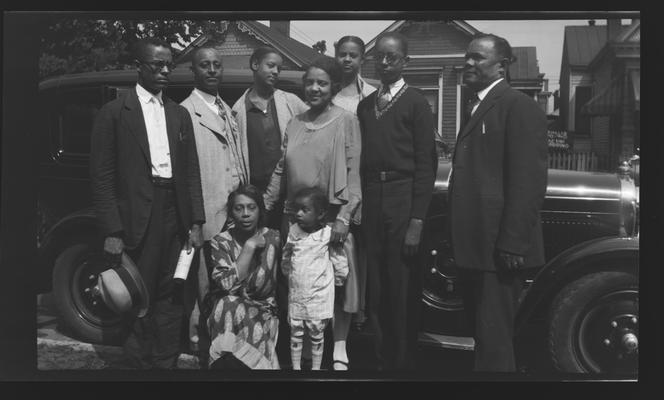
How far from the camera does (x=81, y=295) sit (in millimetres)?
5477

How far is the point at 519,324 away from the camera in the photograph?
4.93 meters

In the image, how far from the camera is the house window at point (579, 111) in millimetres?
5086

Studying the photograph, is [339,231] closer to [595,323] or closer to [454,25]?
[454,25]

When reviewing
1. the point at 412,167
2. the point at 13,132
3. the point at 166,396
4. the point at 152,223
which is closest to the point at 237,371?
the point at 166,396

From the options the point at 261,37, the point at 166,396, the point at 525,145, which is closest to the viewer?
the point at 525,145

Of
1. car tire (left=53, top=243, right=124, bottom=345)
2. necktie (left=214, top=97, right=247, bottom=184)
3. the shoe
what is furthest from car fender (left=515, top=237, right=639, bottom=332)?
car tire (left=53, top=243, right=124, bottom=345)

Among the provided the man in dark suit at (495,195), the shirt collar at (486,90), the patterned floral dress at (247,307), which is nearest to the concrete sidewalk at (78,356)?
the patterned floral dress at (247,307)

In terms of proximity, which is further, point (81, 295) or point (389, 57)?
point (81, 295)

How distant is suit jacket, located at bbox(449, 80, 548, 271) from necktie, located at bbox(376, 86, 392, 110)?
536 millimetres

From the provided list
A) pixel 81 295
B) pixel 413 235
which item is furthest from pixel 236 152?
pixel 81 295

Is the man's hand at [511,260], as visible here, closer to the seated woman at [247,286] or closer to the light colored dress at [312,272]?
the light colored dress at [312,272]

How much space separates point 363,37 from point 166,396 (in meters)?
2.91

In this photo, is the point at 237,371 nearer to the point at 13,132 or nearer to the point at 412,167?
the point at 412,167

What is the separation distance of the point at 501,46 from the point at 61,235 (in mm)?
3308
